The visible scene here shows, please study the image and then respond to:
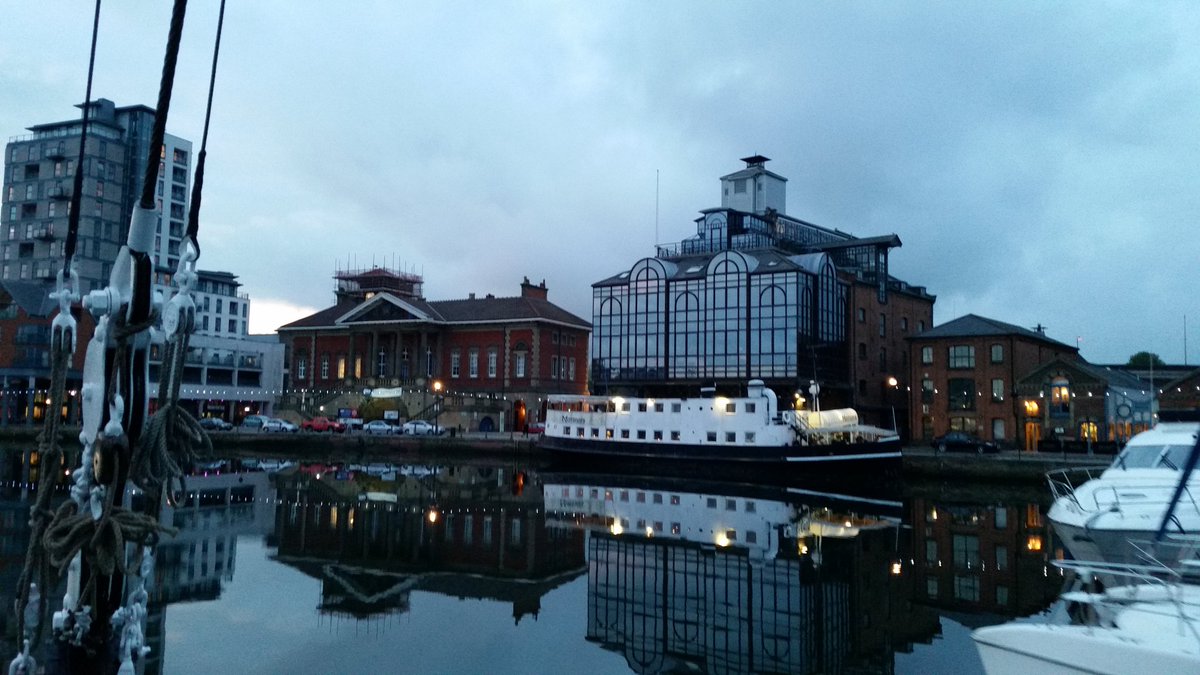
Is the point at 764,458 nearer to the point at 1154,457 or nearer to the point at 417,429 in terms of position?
the point at 1154,457

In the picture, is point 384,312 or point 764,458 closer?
point 764,458

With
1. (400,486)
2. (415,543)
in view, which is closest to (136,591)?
(415,543)

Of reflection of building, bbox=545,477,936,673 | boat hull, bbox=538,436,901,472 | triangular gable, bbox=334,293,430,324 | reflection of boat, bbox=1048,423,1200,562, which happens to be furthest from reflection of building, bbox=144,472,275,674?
triangular gable, bbox=334,293,430,324

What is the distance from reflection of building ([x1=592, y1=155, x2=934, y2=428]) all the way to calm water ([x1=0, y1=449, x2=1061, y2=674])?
67.5 feet

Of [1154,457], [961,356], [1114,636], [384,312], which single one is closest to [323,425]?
[384,312]

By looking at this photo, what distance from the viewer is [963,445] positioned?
4466 cm

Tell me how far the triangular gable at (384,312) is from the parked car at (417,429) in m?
9.81

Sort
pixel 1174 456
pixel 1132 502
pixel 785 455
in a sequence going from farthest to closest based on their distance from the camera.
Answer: pixel 785 455
pixel 1174 456
pixel 1132 502

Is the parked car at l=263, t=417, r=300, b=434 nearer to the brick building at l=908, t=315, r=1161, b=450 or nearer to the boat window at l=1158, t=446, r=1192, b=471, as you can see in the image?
the brick building at l=908, t=315, r=1161, b=450

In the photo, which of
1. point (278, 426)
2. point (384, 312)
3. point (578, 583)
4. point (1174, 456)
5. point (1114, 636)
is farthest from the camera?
point (384, 312)

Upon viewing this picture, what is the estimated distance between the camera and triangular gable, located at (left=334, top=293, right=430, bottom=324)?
65.7m

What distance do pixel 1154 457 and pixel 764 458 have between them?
21.2 meters

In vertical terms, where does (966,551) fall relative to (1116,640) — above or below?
below

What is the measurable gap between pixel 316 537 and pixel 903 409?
4576 centimetres
